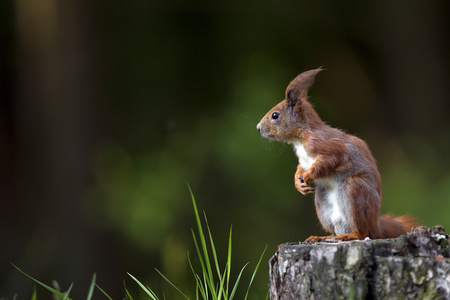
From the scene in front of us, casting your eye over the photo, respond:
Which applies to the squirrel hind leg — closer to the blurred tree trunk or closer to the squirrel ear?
the squirrel ear

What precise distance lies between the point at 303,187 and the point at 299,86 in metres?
0.44

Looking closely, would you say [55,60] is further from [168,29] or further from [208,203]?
[208,203]

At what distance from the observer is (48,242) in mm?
5340

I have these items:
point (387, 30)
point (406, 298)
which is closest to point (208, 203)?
point (387, 30)

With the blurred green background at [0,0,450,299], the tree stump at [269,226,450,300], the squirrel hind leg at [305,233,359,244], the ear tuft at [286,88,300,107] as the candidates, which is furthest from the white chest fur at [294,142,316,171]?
the blurred green background at [0,0,450,299]

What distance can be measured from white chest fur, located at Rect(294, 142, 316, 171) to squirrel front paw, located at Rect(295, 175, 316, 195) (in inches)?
2.8

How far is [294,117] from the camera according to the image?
271 centimetres

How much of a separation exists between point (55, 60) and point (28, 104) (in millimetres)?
542

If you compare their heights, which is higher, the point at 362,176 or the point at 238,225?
the point at 362,176

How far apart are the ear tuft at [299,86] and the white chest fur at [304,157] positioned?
0.60ft

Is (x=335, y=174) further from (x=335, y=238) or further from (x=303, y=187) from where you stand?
(x=335, y=238)

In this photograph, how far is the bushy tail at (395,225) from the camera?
256 centimetres

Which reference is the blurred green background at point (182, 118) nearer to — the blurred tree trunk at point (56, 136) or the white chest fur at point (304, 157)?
the blurred tree trunk at point (56, 136)

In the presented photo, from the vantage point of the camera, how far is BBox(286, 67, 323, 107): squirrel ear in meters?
2.67
